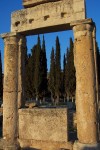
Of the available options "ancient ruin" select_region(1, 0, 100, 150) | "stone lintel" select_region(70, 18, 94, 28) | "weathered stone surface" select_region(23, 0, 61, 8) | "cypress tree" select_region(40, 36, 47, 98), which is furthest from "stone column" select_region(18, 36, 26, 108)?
"cypress tree" select_region(40, 36, 47, 98)

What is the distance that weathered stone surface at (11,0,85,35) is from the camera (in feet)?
22.3

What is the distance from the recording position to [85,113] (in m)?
6.28

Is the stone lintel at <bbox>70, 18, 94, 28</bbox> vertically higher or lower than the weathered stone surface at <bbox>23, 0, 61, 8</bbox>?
lower

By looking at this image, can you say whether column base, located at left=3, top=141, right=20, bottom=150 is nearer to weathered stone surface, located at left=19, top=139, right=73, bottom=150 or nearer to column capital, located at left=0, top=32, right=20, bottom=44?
weathered stone surface, located at left=19, top=139, right=73, bottom=150

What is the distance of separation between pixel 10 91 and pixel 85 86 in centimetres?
250

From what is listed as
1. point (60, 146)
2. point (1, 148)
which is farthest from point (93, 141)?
point (1, 148)

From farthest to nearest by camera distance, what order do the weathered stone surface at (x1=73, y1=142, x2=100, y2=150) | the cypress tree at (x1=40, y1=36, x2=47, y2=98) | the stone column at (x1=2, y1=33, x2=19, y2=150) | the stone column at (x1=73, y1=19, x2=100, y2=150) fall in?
the cypress tree at (x1=40, y1=36, x2=47, y2=98) < the stone column at (x1=2, y1=33, x2=19, y2=150) < the stone column at (x1=73, y1=19, x2=100, y2=150) < the weathered stone surface at (x1=73, y1=142, x2=100, y2=150)

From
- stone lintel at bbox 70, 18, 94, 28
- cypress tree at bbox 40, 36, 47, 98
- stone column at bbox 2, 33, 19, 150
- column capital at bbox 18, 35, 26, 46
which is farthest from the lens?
cypress tree at bbox 40, 36, 47, 98

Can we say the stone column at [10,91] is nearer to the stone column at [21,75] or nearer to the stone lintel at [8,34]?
the stone lintel at [8,34]

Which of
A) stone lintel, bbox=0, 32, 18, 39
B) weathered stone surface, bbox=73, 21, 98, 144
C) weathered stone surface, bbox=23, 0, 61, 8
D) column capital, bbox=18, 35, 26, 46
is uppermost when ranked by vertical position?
weathered stone surface, bbox=23, 0, 61, 8

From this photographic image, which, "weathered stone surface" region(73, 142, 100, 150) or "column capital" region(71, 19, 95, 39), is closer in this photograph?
"weathered stone surface" region(73, 142, 100, 150)

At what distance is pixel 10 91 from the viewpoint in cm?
740

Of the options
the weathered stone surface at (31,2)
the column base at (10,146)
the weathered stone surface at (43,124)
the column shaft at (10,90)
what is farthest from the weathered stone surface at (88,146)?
the weathered stone surface at (31,2)

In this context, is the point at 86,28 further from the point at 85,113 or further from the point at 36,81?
the point at 36,81
